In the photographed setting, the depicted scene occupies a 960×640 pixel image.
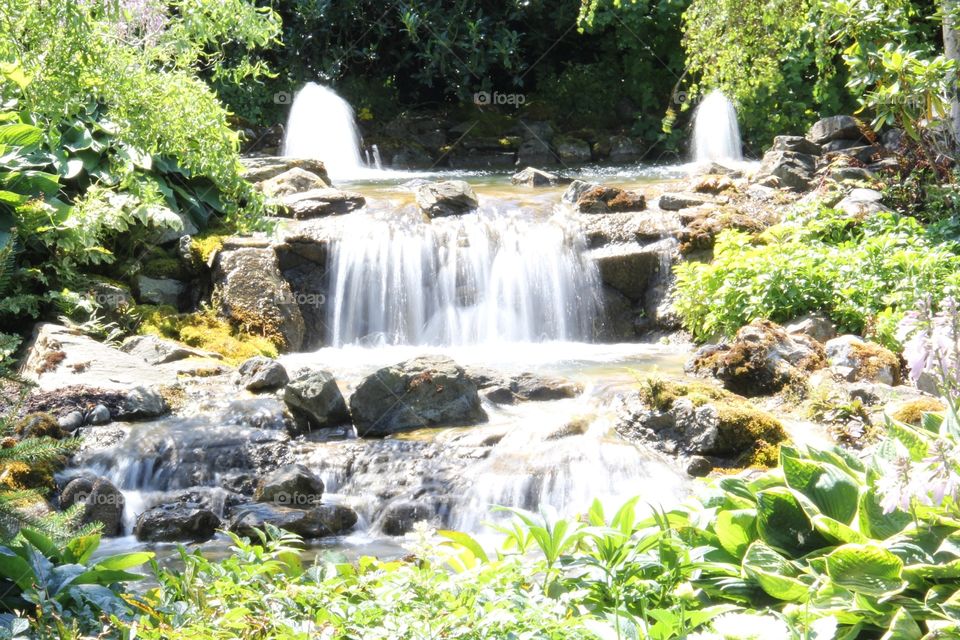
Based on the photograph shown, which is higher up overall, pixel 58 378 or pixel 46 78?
pixel 46 78

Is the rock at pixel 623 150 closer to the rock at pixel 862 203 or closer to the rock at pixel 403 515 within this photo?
the rock at pixel 862 203

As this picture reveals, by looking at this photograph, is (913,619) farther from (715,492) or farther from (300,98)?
(300,98)

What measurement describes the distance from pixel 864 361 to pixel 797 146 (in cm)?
686

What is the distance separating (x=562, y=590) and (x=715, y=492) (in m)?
0.71

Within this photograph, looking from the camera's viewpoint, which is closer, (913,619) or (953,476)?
(953,476)

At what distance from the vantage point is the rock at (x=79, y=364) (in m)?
8.80

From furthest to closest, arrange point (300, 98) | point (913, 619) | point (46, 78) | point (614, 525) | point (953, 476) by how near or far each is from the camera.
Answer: point (300, 98), point (46, 78), point (614, 525), point (913, 619), point (953, 476)

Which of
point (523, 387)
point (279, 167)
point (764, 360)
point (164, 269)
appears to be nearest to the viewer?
point (764, 360)

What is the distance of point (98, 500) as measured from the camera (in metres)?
7.10

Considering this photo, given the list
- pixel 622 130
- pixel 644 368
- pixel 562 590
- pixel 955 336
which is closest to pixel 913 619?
pixel 955 336

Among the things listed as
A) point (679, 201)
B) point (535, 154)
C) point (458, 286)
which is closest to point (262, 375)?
point (458, 286)

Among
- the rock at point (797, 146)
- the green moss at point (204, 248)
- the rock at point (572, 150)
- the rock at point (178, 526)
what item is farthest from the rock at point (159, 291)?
the rock at point (572, 150)

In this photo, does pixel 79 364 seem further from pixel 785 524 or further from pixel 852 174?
pixel 852 174

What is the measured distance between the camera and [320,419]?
8.44 metres
